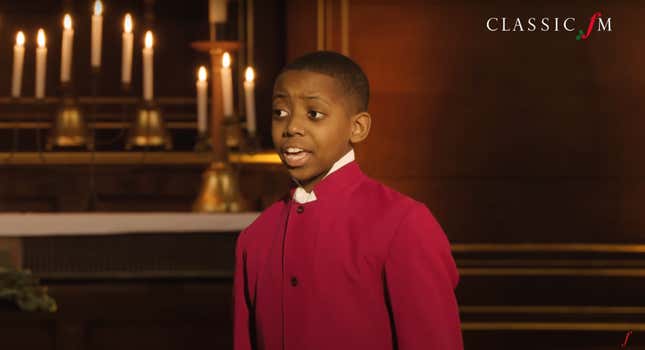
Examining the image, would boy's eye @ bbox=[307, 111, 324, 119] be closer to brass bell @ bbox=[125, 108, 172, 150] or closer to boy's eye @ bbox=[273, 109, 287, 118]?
boy's eye @ bbox=[273, 109, 287, 118]

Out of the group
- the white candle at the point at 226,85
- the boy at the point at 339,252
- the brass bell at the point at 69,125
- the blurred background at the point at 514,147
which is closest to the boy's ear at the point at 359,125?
the boy at the point at 339,252

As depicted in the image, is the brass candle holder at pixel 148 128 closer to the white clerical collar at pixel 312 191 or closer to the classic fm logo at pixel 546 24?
the classic fm logo at pixel 546 24

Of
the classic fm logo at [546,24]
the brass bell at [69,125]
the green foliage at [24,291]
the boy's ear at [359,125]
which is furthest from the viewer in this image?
the classic fm logo at [546,24]

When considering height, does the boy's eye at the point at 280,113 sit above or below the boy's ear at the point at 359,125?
above

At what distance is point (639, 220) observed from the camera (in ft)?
20.7

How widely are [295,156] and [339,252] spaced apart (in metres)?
0.16

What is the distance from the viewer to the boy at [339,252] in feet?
5.40

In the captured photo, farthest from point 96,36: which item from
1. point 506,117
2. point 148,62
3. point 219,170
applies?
point 506,117

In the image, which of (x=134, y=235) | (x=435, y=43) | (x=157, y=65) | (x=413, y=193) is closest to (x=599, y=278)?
(x=413, y=193)

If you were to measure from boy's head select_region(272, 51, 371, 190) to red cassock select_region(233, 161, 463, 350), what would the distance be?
7 centimetres

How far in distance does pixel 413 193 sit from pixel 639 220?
1.32 metres

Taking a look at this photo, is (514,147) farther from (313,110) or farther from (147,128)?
(313,110)

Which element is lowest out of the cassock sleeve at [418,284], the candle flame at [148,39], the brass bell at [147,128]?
the cassock sleeve at [418,284]

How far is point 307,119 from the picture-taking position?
5.50 feet
